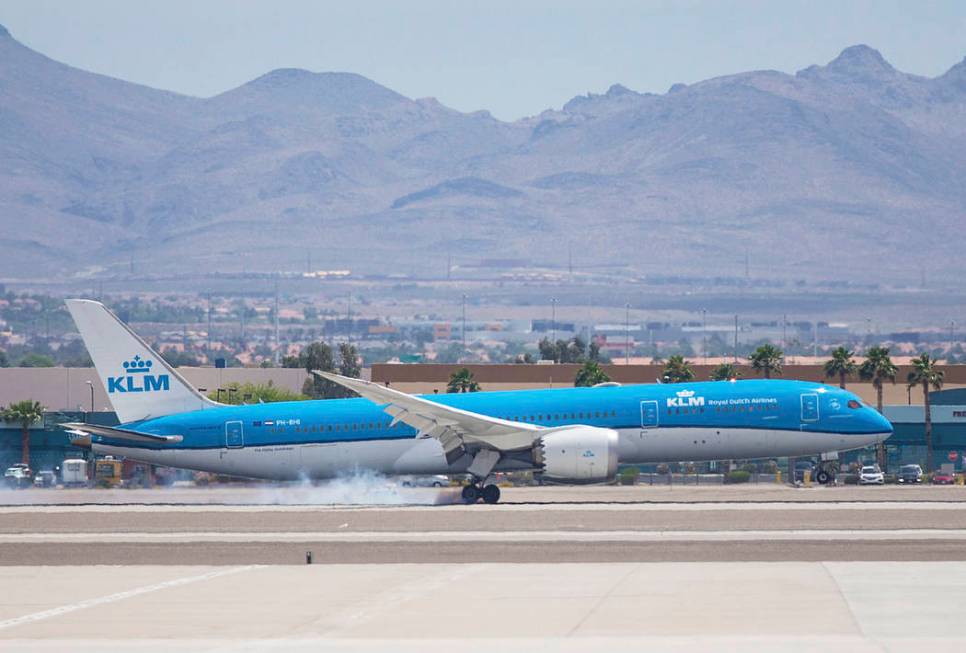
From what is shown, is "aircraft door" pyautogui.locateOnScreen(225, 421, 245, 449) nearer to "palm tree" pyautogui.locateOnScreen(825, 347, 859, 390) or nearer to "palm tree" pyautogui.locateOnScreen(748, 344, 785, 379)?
"palm tree" pyautogui.locateOnScreen(748, 344, 785, 379)

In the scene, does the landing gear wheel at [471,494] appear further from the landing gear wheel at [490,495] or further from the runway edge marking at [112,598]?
the runway edge marking at [112,598]

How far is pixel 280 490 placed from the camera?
65.1 metres

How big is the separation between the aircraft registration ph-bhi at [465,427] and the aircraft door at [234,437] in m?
0.04

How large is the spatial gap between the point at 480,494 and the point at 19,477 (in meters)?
32.2

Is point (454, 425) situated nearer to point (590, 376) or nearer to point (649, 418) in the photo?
point (649, 418)

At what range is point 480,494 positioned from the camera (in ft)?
196

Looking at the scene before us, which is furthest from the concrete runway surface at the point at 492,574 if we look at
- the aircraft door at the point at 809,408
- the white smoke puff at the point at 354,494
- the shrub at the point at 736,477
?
the shrub at the point at 736,477

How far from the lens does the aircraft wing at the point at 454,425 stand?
191ft

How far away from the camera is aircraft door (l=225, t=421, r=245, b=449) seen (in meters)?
62.2

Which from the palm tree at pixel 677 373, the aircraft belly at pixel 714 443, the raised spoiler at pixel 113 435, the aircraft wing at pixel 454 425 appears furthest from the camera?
the palm tree at pixel 677 373

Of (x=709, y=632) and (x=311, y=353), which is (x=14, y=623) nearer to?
(x=709, y=632)

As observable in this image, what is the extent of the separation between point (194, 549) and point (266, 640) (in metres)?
15.9

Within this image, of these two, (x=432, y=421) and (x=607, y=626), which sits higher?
(x=432, y=421)

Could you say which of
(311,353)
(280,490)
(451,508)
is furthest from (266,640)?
(311,353)
